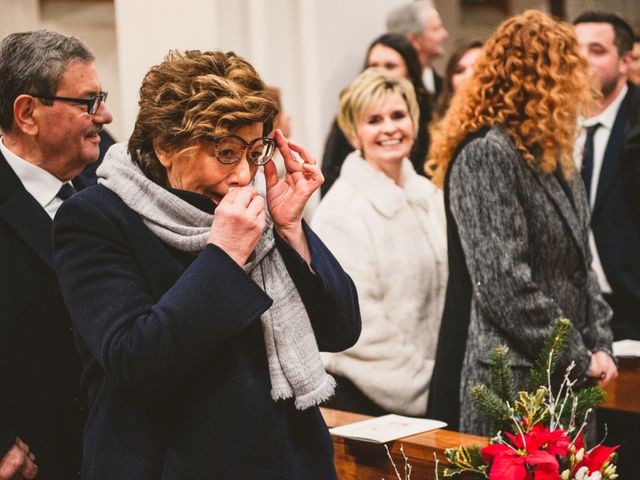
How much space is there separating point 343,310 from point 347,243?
1566mm

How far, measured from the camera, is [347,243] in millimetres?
3559

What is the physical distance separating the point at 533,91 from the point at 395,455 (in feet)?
3.75

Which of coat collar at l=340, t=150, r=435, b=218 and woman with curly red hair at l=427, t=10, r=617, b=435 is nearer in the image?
woman with curly red hair at l=427, t=10, r=617, b=435

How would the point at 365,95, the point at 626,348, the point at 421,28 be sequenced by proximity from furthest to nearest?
the point at 421,28, the point at 365,95, the point at 626,348

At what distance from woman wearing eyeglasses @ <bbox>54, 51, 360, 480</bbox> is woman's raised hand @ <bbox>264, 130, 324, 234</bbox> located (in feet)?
0.22

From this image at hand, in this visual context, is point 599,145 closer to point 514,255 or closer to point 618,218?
→ point 618,218

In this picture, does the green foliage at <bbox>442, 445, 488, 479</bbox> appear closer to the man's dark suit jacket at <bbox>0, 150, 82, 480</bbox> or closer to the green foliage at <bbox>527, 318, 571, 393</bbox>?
the green foliage at <bbox>527, 318, 571, 393</bbox>

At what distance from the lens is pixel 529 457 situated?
6.07 ft

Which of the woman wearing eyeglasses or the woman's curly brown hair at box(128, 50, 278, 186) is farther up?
the woman's curly brown hair at box(128, 50, 278, 186)

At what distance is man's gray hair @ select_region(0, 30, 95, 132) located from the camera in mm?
2375

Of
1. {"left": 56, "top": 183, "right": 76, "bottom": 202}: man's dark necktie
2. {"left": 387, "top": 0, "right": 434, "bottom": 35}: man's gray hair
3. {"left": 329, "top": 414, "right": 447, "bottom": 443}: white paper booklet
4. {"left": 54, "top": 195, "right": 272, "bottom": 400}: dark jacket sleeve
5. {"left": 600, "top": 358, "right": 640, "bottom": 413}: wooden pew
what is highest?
{"left": 387, "top": 0, "right": 434, "bottom": 35}: man's gray hair

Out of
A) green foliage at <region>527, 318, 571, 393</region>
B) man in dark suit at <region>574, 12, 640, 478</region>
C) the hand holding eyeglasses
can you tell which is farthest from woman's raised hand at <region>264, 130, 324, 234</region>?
man in dark suit at <region>574, 12, 640, 478</region>

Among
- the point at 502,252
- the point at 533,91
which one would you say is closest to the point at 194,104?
the point at 502,252

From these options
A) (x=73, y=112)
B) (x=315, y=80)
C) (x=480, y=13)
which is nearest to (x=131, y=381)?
(x=73, y=112)
